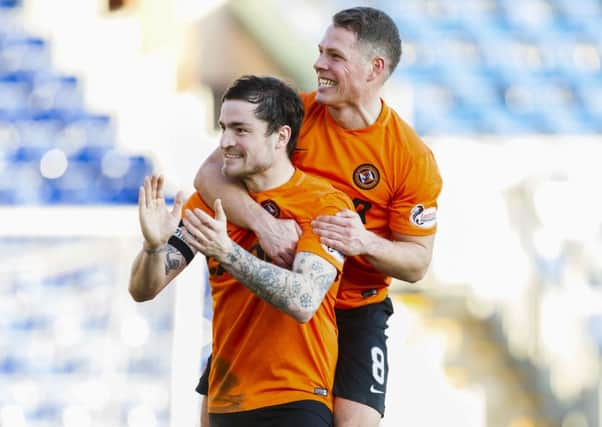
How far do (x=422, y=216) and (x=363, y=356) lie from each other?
0.41 metres

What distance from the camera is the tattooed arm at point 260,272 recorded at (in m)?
2.68

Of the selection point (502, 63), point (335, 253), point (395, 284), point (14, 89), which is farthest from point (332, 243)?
point (502, 63)

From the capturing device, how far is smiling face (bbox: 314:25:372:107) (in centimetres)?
328

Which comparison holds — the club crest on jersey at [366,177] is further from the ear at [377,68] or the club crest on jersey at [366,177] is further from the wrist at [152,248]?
the wrist at [152,248]

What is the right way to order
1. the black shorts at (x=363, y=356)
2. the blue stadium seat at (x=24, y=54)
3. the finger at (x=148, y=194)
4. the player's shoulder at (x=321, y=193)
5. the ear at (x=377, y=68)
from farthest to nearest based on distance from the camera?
the blue stadium seat at (x=24, y=54), the ear at (x=377, y=68), the black shorts at (x=363, y=356), the player's shoulder at (x=321, y=193), the finger at (x=148, y=194)

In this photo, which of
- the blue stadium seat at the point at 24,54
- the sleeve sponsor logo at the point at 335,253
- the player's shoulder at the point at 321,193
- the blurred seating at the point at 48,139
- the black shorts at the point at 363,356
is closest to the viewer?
the sleeve sponsor logo at the point at 335,253

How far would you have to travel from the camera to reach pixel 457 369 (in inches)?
295

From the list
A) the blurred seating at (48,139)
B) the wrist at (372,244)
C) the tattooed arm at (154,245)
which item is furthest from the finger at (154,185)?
the blurred seating at (48,139)

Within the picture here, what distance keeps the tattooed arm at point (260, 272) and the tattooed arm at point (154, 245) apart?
10 centimetres

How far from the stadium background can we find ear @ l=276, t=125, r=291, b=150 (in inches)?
86.7

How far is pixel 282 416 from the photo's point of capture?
2.90 metres

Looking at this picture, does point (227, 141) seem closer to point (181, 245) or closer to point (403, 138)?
point (181, 245)

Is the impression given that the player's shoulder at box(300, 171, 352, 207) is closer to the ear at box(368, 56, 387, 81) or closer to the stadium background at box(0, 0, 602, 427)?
the ear at box(368, 56, 387, 81)

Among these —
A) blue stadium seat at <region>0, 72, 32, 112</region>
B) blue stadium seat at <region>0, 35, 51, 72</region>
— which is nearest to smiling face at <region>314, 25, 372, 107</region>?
blue stadium seat at <region>0, 72, 32, 112</region>
